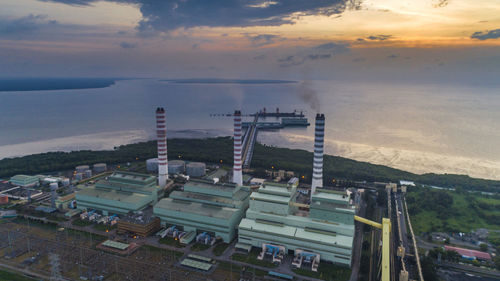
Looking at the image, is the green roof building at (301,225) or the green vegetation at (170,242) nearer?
the green roof building at (301,225)

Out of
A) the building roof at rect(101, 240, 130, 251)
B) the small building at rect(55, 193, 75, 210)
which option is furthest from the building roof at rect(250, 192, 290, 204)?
the small building at rect(55, 193, 75, 210)

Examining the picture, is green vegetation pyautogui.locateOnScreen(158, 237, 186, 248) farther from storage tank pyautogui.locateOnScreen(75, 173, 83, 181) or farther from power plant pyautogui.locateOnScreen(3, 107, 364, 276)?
storage tank pyautogui.locateOnScreen(75, 173, 83, 181)

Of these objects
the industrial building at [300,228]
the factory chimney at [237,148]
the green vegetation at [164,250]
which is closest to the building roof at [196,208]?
the industrial building at [300,228]

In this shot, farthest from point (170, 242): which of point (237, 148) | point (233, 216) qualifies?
point (237, 148)

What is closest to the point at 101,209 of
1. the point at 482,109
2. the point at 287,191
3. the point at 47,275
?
the point at 47,275

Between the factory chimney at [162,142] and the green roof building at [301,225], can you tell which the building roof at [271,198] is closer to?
the green roof building at [301,225]

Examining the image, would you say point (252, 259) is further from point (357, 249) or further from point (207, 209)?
point (357, 249)
